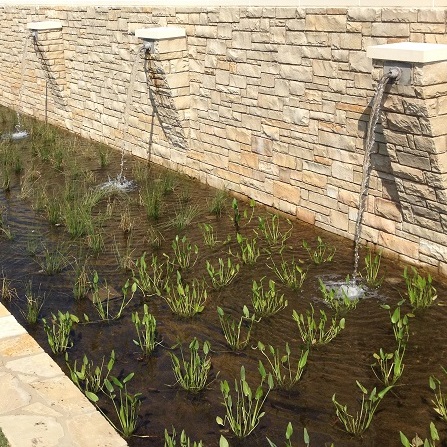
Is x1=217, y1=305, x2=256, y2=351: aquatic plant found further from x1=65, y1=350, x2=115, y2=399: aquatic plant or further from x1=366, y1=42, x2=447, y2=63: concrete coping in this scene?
x1=366, y1=42, x2=447, y2=63: concrete coping

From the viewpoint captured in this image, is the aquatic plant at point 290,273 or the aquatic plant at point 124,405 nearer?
the aquatic plant at point 124,405

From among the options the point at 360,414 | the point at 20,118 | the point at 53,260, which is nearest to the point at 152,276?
the point at 53,260

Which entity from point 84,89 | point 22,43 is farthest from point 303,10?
point 22,43

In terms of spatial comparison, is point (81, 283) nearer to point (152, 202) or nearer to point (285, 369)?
point (152, 202)

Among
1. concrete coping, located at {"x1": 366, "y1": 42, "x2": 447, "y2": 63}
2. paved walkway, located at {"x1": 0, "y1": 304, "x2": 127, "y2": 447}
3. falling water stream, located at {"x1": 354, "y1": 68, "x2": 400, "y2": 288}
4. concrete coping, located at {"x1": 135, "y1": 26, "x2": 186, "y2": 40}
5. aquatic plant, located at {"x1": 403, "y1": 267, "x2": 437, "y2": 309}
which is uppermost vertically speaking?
concrete coping, located at {"x1": 366, "y1": 42, "x2": 447, "y2": 63}

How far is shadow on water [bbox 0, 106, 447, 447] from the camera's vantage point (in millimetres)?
4449

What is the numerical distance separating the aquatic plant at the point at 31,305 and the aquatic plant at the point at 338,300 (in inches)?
100

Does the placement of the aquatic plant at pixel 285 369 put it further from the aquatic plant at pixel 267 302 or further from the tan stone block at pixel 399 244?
the tan stone block at pixel 399 244

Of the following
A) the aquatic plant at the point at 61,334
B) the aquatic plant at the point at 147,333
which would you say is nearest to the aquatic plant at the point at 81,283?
the aquatic plant at the point at 61,334

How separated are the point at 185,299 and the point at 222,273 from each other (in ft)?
2.26

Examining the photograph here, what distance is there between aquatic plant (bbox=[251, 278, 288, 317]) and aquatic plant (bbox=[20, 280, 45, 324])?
1934 millimetres

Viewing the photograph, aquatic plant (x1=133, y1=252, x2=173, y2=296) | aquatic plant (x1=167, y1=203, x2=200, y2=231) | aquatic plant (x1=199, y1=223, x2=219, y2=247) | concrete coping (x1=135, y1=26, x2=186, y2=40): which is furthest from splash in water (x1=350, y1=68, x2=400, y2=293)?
concrete coping (x1=135, y1=26, x2=186, y2=40)

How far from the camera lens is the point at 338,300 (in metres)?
5.96

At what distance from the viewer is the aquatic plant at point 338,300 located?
5711mm
